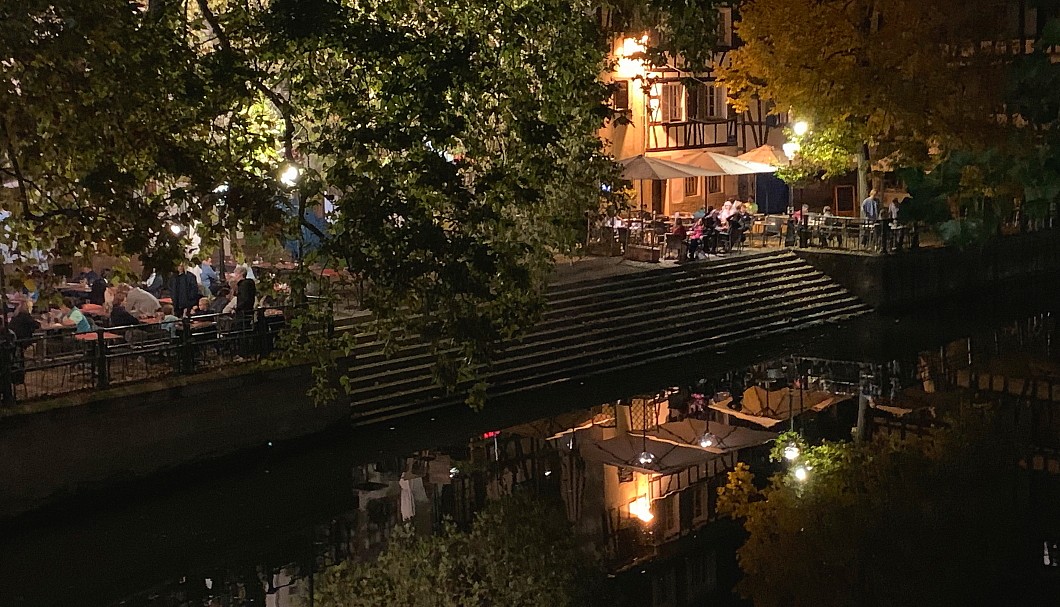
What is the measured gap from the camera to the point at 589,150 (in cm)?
1484

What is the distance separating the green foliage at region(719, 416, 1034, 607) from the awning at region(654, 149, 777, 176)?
507 inches

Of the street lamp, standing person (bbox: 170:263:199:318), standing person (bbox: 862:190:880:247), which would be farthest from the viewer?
standing person (bbox: 862:190:880:247)

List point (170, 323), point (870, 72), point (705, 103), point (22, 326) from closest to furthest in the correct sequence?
point (22, 326)
point (170, 323)
point (870, 72)
point (705, 103)

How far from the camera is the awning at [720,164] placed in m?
28.9

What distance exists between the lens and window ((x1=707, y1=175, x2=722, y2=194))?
115ft

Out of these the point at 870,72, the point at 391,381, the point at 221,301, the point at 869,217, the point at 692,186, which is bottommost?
the point at 391,381

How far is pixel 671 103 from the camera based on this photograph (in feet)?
104

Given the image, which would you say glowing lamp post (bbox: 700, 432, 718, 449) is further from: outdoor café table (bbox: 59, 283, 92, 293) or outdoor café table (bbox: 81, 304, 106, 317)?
outdoor café table (bbox: 59, 283, 92, 293)

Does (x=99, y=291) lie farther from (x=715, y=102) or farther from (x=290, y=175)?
(x=715, y=102)

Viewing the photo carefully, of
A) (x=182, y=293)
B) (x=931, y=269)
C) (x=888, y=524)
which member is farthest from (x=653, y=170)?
(x=888, y=524)

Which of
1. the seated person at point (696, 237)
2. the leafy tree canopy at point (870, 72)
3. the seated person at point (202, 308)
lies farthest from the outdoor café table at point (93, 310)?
the leafy tree canopy at point (870, 72)

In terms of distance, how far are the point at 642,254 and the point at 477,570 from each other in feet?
46.0

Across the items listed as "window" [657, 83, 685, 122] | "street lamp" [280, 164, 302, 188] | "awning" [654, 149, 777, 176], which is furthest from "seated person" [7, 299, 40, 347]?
"window" [657, 83, 685, 122]

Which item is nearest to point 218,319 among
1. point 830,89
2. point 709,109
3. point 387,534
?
point 387,534
